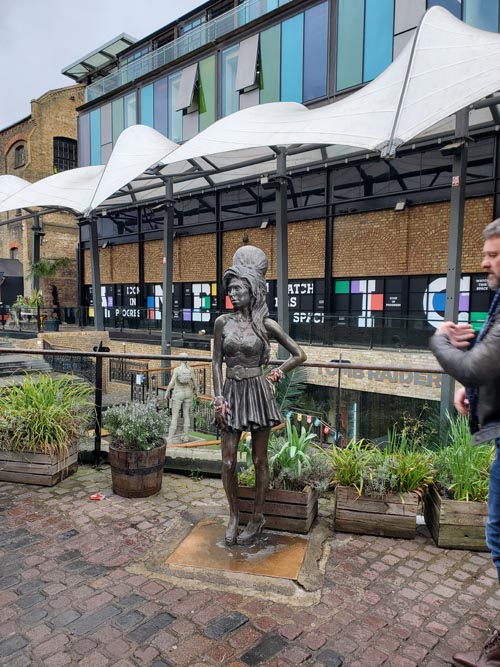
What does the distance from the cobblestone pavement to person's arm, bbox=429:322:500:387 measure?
58.8 inches

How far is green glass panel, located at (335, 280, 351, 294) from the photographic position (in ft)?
54.6

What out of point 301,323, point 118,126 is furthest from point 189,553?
point 118,126

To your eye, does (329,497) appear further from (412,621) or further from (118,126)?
(118,126)

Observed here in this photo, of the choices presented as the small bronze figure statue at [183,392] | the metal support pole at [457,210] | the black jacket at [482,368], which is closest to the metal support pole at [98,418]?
the small bronze figure statue at [183,392]

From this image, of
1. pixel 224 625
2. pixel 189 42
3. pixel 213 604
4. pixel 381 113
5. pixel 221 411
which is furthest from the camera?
pixel 189 42

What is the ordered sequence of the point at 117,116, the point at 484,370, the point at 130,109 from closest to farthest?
the point at 484,370
the point at 130,109
the point at 117,116

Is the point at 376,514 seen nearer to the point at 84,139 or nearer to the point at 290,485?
the point at 290,485

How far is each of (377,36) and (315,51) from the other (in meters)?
2.44

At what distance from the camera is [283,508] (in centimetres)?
350

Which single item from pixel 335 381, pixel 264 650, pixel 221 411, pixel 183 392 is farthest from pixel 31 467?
pixel 183 392

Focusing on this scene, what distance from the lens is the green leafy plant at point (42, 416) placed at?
4.35 m

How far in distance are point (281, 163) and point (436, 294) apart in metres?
7.20

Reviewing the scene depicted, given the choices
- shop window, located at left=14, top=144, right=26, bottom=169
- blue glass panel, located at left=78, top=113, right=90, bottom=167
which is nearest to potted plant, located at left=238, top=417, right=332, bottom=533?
blue glass panel, located at left=78, top=113, right=90, bottom=167

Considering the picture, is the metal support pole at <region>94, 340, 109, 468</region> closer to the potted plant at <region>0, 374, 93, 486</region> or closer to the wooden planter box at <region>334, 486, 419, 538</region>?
the potted plant at <region>0, 374, 93, 486</region>
